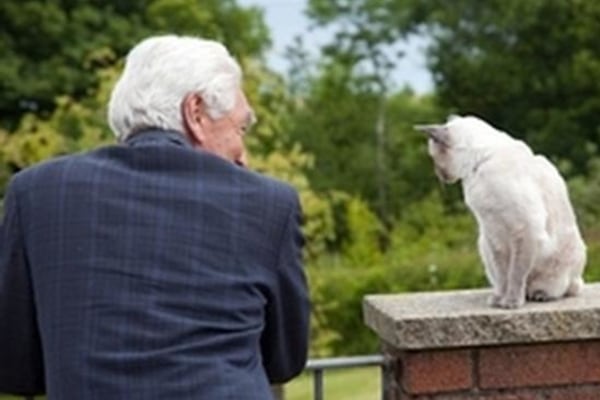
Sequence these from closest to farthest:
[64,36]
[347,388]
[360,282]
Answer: [347,388] → [360,282] → [64,36]

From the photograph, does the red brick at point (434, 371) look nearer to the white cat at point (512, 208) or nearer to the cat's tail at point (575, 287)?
the white cat at point (512, 208)

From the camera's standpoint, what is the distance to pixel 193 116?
2.30 m

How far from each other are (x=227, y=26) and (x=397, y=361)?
20.4 meters

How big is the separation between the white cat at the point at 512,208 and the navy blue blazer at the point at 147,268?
69 centimetres

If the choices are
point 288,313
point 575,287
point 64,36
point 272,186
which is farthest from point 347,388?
point 64,36

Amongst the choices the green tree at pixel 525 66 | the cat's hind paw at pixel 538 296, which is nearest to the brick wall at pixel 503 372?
the cat's hind paw at pixel 538 296

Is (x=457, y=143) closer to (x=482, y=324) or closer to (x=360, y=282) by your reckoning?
(x=482, y=324)

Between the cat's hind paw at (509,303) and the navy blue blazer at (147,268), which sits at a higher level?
the navy blue blazer at (147,268)

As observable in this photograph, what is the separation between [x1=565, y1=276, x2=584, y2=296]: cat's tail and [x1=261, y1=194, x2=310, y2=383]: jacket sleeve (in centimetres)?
83

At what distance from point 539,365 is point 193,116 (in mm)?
1042

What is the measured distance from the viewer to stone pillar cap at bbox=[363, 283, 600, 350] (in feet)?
9.39

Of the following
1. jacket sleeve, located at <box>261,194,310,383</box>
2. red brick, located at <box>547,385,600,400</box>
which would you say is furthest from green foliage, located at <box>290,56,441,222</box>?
jacket sleeve, located at <box>261,194,310,383</box>

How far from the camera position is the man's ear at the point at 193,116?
2.28 m

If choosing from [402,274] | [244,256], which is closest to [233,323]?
[244,256]
